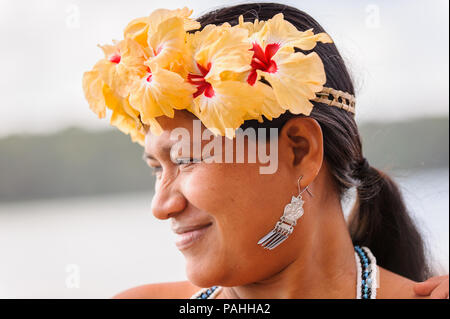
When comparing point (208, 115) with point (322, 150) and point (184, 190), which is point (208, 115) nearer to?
point (184, 190)

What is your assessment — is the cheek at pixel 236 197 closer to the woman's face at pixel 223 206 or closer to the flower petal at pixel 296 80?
the woman's face at pixel 223 206

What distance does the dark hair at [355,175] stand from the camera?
177cm

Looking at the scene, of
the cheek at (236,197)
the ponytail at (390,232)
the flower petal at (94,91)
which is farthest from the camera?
the ponytail at (390,232)

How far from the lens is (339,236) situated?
1844mm

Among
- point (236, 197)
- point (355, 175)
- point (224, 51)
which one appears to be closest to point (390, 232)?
point (355, 175)

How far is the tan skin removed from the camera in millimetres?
1649

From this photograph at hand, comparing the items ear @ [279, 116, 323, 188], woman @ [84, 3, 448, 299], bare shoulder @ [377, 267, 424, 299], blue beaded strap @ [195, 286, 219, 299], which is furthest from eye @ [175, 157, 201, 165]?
bare shoulder @ [377, 267, 424, 299]

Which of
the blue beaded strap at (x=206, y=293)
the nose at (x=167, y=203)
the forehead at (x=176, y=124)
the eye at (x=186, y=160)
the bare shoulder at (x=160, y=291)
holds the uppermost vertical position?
the forehead at (x=176, y=124)

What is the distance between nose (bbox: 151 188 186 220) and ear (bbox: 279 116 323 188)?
0.98 ft

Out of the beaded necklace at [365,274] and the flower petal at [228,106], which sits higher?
the flower petal at [228,106]

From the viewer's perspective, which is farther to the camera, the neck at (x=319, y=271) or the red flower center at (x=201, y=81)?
the neck at (x=319, y=271)

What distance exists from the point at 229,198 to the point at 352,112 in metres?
0.45

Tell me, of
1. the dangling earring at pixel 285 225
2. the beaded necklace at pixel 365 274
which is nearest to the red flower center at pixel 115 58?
the dangling earring at pixel 285 225

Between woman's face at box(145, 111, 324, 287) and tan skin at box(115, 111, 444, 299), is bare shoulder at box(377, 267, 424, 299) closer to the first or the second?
tan skin at box(115, 111, 444, 299)
